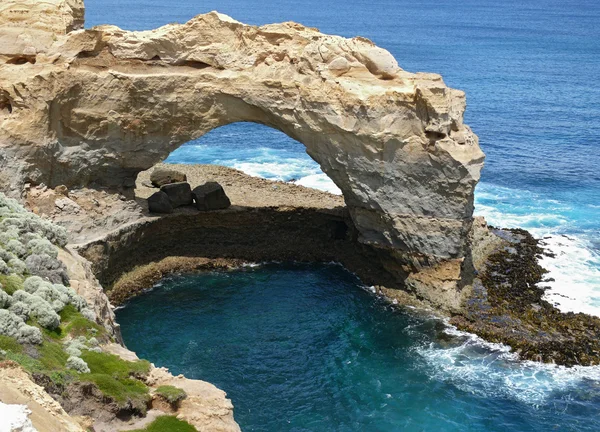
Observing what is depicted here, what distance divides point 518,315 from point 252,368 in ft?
46.7

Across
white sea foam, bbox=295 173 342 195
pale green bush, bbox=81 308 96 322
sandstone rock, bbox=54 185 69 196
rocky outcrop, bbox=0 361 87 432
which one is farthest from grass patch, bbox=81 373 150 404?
white sea foam, bbox=295 173 342 195

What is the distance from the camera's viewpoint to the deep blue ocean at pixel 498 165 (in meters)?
33.1

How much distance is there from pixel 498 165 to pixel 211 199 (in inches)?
1202

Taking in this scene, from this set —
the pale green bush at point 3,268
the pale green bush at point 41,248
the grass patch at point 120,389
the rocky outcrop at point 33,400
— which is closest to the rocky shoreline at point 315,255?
the pale green bush at point 41,248

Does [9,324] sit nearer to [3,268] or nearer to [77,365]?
[77,365]

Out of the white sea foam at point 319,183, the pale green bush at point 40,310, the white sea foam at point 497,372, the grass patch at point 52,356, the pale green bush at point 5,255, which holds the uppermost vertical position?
the pale green bush at point 5,255

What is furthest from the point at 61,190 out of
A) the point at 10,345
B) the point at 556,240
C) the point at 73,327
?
the point at 556,240

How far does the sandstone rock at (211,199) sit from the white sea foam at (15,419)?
31.8 meters

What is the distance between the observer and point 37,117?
40.1m

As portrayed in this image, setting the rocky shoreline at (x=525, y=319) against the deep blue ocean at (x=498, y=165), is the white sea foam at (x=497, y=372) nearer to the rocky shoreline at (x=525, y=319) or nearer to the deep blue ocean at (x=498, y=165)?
the deep blue ocean at (x=498, y=165)

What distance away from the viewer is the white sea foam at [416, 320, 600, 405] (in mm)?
34188

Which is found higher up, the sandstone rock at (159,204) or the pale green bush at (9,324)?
the pale green bush at (9,324)

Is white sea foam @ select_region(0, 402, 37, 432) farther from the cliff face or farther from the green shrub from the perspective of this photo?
the cliff face

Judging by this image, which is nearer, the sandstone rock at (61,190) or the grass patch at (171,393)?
the grass patch at (171,393)
